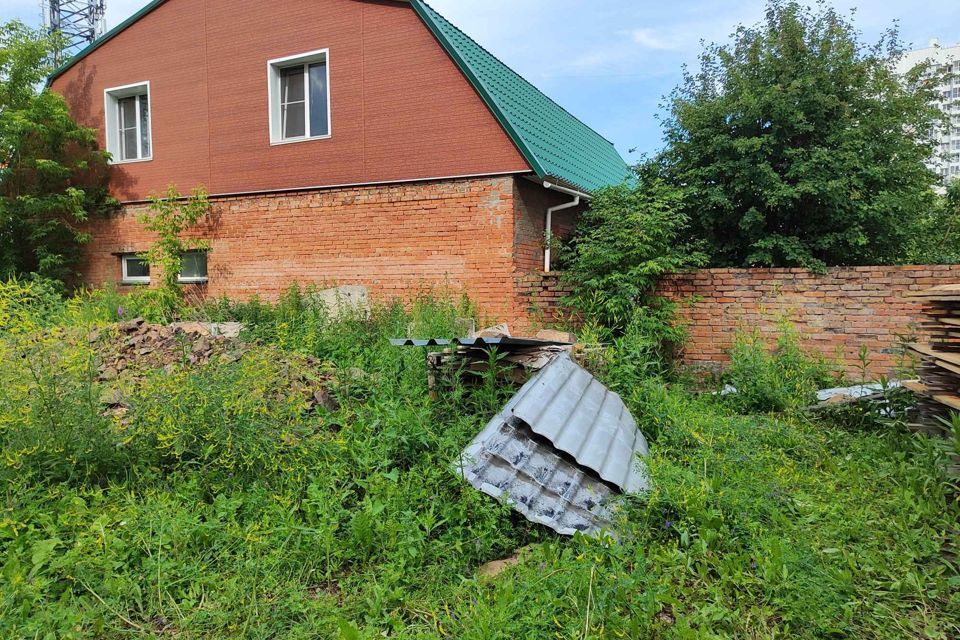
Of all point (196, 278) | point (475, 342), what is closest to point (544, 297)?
point (475, 342)

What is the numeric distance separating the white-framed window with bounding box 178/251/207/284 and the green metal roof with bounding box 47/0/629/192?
4.84m

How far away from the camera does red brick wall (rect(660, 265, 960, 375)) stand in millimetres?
6555

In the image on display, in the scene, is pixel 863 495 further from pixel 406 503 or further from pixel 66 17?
pixel 66 17

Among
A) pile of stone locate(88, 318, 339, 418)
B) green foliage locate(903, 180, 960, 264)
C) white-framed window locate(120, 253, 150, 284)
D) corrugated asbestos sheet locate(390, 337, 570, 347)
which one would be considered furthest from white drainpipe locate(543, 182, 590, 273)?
white-framed window locate(120, 253, 150, 284)

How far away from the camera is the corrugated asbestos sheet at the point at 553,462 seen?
3.36m

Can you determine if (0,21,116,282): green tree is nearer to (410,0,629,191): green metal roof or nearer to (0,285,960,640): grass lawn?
(410,0,629,191): green metal roof

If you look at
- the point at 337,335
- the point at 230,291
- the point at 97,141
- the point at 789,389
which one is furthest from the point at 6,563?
the point at 97,141

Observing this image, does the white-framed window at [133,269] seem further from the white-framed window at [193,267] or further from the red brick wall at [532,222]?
the red brick wall at [532,222]

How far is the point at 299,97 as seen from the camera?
380 inches

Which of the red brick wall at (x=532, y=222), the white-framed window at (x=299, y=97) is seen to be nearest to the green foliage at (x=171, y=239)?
the white-framed window at (x=299, y=97)

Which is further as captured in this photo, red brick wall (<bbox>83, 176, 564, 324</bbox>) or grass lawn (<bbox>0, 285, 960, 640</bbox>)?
red brick wall (<bbox>83, 176, 564, 324</bbox>)

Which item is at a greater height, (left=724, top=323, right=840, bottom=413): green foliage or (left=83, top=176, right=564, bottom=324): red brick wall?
(left=83, top=176, right=564, bottom=324): red brick wall

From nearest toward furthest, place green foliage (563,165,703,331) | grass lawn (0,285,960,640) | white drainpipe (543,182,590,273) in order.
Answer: grass lawn (0,285,960,640) → green foliage (563,165,703,331) → white drainpipe (543,182,590,273)

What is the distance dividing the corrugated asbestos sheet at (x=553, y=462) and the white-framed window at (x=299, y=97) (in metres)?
7.29
